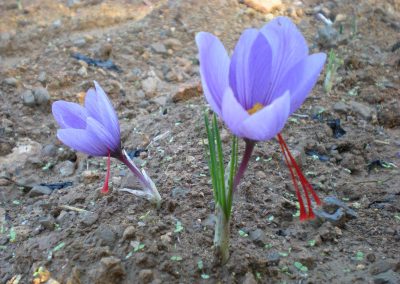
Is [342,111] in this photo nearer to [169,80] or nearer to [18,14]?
[169,80]

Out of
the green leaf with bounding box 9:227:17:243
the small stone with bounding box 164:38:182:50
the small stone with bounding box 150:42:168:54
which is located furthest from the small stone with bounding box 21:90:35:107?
the green leaf with bounding box 9:227:17:243

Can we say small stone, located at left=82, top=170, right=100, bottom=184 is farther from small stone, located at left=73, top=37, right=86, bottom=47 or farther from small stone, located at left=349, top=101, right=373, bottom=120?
small stone, located at left=73, top=37, right=86, bottom=47

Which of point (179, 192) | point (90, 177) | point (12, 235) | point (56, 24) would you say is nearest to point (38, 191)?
point (90, 177)

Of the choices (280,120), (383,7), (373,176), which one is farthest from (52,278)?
(383,7)

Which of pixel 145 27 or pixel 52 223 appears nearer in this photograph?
pixel 52 223

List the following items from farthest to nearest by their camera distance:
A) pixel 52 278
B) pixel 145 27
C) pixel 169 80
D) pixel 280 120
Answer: pixel 145 27 → pixel 169 80 → pixel 52 278 → pixel 280 120
